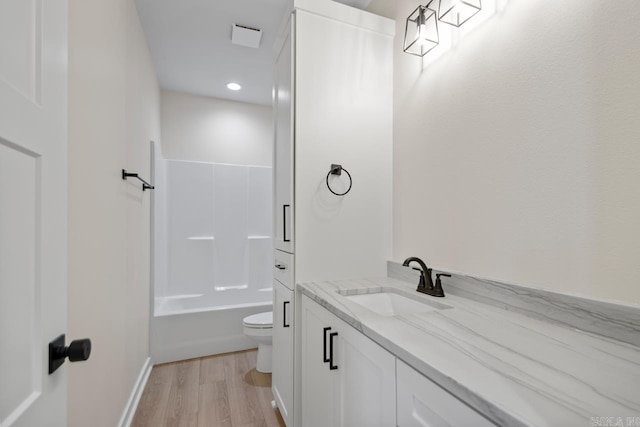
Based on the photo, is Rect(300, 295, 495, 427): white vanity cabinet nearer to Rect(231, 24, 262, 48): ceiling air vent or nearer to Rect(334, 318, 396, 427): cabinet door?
Rect(334, 318, 396, 427): cabinet door

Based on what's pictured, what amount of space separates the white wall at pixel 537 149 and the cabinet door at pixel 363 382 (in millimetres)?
610

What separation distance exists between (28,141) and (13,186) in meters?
0.09

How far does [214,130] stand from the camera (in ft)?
11.3

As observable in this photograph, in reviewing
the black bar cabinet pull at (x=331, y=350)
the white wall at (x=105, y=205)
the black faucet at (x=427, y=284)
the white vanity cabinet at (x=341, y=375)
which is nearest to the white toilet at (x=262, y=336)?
the white wall at (x=105, y=205)

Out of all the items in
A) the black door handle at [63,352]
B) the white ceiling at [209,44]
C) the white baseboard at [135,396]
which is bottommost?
the white baseboard at [135,396]

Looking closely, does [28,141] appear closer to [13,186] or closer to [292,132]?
[13,186]

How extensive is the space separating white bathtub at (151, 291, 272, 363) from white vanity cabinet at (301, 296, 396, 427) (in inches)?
57.3

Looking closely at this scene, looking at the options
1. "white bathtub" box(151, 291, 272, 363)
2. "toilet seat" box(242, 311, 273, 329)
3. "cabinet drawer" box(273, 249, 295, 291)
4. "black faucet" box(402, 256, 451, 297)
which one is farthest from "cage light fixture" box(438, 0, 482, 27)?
"white bathtub" box(151, 291, 272, 363)

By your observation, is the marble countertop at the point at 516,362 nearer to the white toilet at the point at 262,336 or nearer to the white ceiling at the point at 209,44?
the white toilet at the point at 262,336

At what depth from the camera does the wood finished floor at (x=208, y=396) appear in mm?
1768

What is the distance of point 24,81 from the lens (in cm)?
54

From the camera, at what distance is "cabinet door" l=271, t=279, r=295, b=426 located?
5.09 ft

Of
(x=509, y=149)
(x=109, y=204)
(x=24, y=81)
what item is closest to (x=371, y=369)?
(x=509, y=149)

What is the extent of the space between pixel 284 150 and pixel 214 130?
210cm
